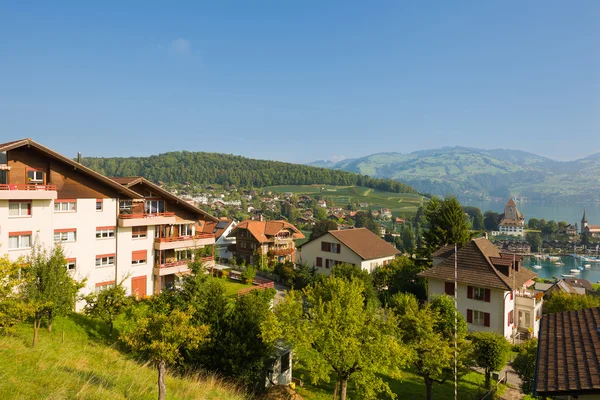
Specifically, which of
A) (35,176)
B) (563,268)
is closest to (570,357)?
(35,176)

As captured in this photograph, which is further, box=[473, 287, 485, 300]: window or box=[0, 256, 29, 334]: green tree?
box=[473, 287, 485, 300]: window

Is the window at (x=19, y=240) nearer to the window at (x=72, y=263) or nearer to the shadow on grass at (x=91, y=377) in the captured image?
the window at (x=72, y=263)

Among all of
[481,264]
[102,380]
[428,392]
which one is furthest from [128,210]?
[481,264]

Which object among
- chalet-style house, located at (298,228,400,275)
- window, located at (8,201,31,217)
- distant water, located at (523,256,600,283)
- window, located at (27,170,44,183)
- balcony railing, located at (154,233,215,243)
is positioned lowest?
distant water, located at (523,256,600,283)

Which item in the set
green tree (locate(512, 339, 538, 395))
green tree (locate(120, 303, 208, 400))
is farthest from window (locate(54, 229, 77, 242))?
green tree (locate(512, 339, 538, 395))

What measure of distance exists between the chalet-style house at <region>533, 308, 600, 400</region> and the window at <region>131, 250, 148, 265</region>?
87.5 feet

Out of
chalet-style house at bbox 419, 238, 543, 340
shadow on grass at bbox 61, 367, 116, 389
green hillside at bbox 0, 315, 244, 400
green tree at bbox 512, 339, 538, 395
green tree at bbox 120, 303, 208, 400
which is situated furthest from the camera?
chalet-style house at bbox 419, 238, 543, 340

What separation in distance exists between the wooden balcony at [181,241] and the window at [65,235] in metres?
5.86

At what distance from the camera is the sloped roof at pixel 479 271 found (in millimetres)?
31880

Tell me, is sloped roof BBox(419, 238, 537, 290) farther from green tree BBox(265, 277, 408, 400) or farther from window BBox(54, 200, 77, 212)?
window BBox(54, 200, 77, 212)

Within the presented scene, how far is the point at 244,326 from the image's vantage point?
18719 millimetres

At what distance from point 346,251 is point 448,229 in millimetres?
12298

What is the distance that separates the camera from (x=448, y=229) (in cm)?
4703

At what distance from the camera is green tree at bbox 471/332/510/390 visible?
22172 millimetres
